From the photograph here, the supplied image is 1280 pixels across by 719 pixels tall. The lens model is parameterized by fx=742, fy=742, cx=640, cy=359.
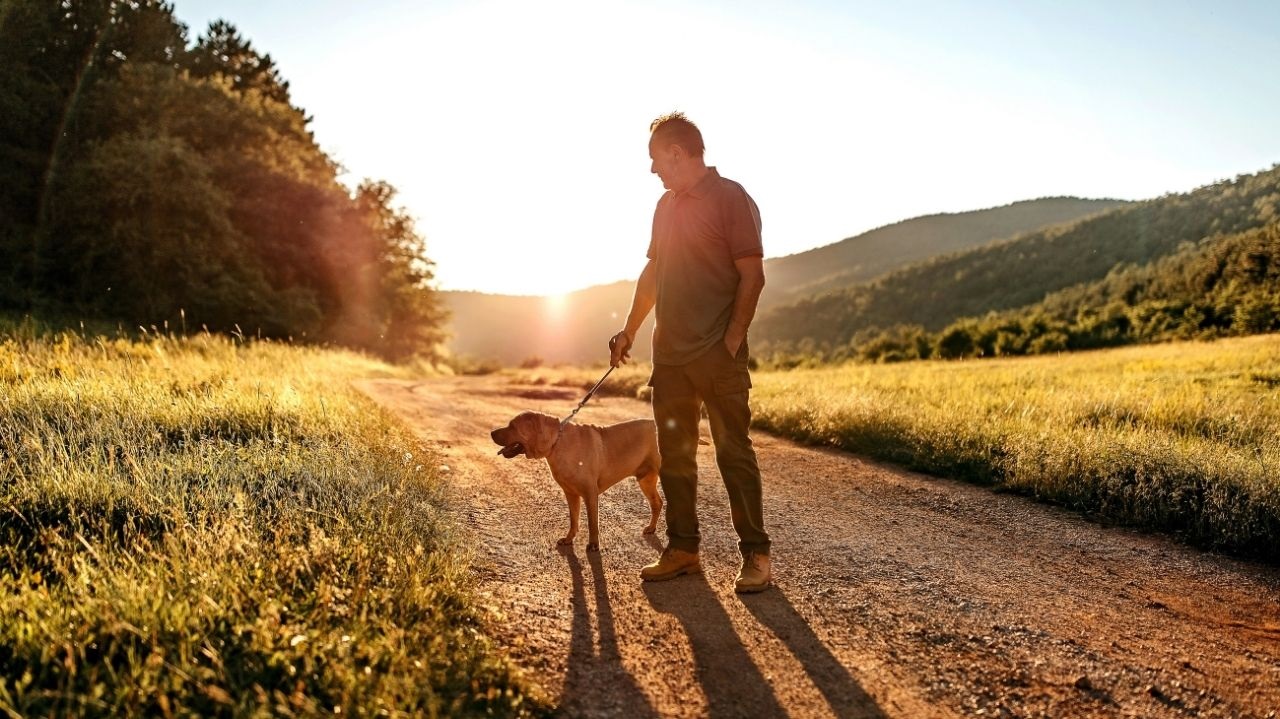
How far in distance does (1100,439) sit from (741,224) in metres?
5.14

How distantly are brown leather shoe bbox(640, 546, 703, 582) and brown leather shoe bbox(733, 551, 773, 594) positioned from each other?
297 millimetres

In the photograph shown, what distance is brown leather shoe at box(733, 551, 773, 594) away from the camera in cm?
401

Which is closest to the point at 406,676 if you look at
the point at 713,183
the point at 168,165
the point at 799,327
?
the point at 713,183

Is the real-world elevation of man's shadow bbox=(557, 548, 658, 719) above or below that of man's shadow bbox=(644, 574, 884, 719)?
above

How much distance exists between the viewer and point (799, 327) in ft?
235

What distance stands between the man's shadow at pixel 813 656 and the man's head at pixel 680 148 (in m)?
2.31

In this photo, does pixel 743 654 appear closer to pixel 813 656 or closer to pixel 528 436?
pixel 813 656

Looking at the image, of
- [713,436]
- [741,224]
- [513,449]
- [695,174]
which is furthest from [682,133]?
[513,449]

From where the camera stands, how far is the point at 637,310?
4789 mm

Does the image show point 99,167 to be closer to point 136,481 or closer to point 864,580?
point 136,481

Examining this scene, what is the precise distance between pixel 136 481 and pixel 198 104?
29657 millimetres

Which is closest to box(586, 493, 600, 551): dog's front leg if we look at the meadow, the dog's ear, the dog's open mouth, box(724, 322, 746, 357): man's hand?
the dog's ear

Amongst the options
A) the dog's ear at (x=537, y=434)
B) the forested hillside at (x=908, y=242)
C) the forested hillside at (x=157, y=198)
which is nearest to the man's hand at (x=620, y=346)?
the dog's ear at (x=537, y=434)

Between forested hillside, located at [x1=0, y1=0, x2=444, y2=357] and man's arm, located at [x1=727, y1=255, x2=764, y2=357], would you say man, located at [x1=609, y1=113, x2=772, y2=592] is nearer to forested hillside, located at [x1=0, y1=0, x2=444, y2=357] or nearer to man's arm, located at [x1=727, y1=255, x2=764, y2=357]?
man's arm, located at [x1=727, y1=255, x2=764, y2=357]
